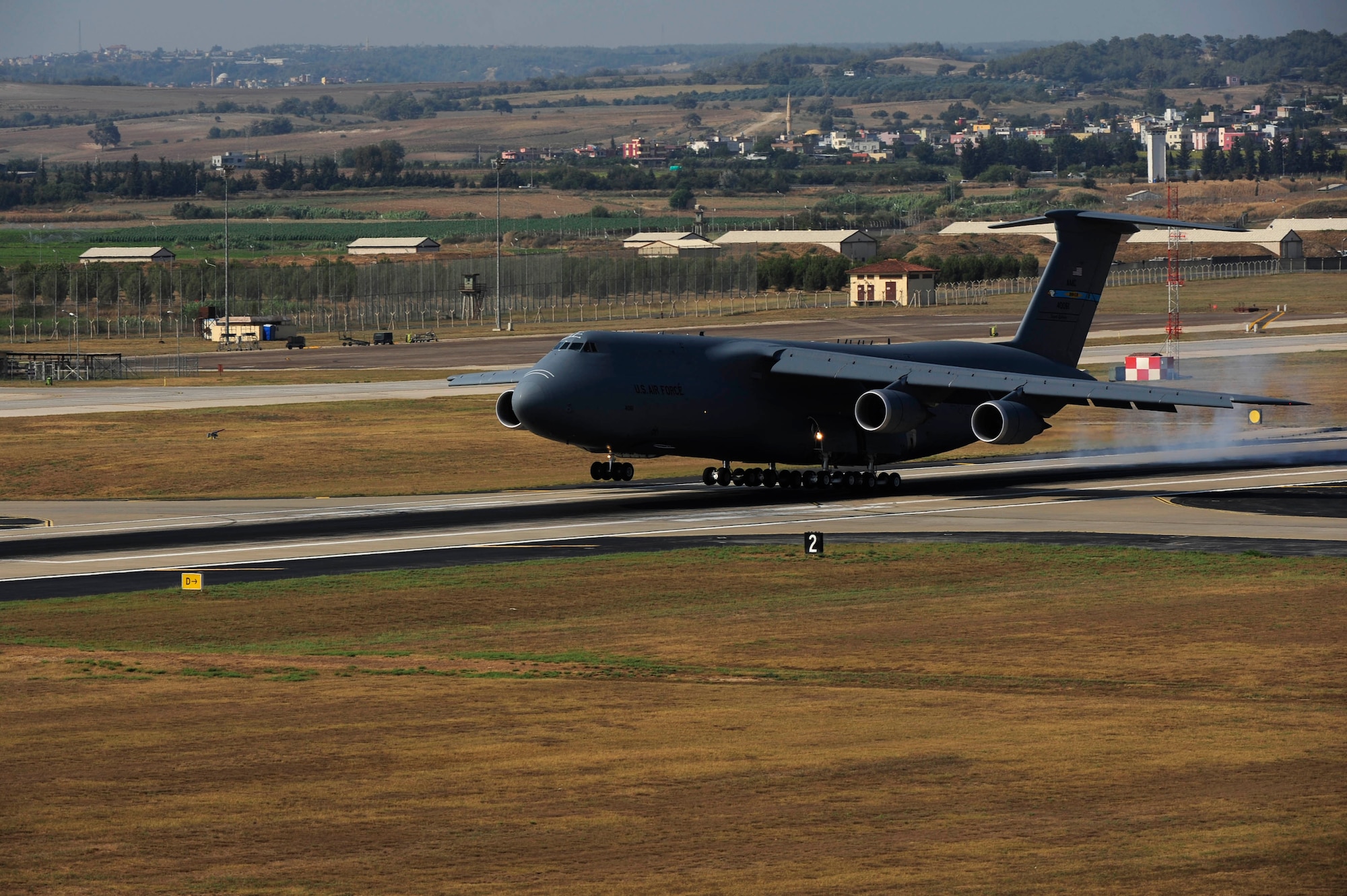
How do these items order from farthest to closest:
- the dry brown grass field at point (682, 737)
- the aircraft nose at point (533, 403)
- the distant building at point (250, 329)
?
the distant building at point (250, 329) < the aircraft nose at point (533, 403) < the dry brown grass field at point (682, 737)

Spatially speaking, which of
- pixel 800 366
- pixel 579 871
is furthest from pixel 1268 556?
pixel 579 871

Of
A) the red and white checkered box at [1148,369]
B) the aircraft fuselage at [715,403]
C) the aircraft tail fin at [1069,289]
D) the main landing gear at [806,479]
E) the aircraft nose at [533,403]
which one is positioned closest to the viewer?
the aircraft nose at [533,403]

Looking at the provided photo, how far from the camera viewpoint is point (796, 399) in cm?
5038

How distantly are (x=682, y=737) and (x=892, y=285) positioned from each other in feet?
465

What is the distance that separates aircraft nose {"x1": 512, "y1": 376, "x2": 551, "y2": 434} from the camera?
4566cm

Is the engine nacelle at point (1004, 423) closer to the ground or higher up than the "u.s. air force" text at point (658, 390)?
closer to the ground

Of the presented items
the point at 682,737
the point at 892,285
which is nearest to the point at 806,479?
the point at 682,737

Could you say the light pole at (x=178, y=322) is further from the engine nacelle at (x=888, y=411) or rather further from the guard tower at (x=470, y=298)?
the engine nacelle at (x=888, y=411)

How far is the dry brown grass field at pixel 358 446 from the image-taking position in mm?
56438

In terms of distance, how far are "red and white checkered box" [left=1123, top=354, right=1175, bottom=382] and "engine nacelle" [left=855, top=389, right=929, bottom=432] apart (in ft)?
103

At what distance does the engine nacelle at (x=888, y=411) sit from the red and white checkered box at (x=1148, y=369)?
31.3 meters

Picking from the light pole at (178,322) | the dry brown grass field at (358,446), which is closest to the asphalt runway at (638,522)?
the dry brown grass field at (358,446)

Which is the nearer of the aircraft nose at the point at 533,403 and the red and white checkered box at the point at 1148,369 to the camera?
the aircraft nose at the point at 533,403

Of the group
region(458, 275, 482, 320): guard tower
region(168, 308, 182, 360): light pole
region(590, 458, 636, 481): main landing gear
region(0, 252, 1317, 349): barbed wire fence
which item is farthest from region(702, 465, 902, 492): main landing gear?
region(458, 275, 482, 320): guard tower
